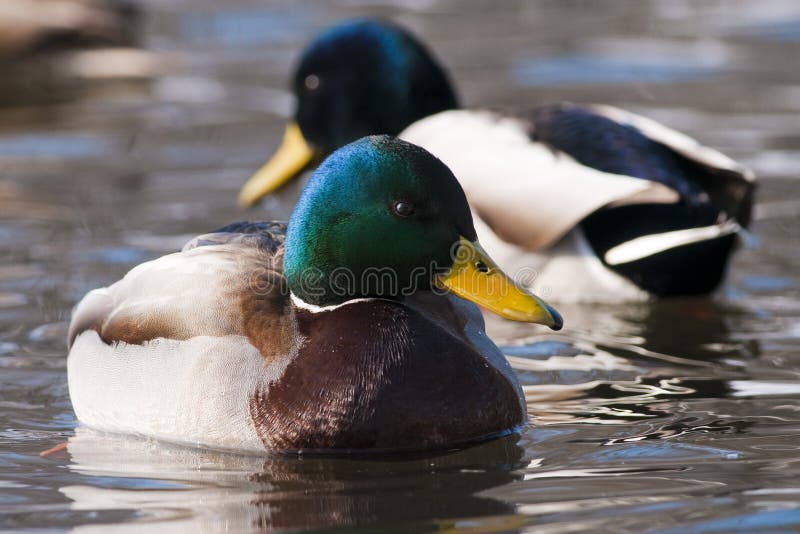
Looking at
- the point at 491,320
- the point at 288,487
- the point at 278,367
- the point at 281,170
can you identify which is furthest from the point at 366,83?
the point at 288,487

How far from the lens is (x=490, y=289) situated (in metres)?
5.36

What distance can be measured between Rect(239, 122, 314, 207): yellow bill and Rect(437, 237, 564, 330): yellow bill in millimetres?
3322

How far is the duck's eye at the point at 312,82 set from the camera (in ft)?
27.9

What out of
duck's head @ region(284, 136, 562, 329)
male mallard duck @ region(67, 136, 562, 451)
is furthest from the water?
duck's head @ region(284, 136, 562, 329)

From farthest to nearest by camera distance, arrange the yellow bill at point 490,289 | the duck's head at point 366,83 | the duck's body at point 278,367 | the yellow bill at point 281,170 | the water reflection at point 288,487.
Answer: the yellow bill at point 281,170 < the duck's head at point 366,83 < the yellow bill at point 490,289 < the duck's body at point 278,367 < the water reflection at point 288,487

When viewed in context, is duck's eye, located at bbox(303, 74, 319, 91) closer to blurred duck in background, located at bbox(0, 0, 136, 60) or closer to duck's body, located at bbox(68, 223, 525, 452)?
duck's body, located at bbox(68, 223, 525, 452)

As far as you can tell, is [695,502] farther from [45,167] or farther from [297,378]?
[45,167]

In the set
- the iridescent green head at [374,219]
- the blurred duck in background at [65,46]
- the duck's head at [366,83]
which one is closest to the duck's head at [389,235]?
the iridescent green head at [374,219]

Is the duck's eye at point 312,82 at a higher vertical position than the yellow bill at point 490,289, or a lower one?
higher

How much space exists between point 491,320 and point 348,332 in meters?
2.12

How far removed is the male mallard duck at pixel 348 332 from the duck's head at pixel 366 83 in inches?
119

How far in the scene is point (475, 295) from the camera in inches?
211

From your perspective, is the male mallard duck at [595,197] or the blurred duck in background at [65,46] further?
the blurred duck in background at [65,46]

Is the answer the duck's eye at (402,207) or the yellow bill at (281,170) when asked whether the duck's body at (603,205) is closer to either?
the yellow bill at (281,170)
